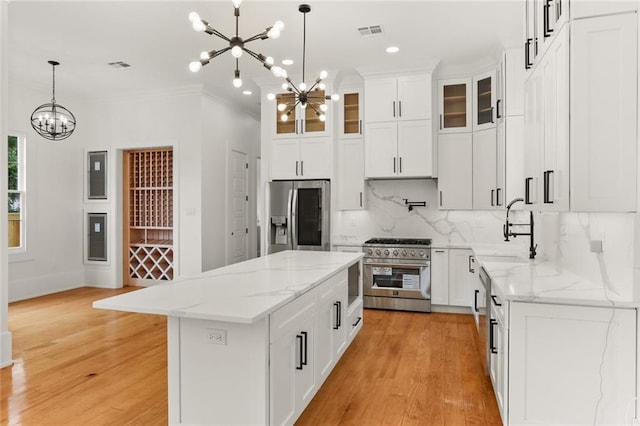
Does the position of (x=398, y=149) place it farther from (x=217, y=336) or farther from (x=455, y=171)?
(x=217, y=336)

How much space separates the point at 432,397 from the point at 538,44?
241 cm

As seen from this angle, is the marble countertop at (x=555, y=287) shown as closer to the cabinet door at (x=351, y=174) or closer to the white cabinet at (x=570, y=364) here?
the white cabinet at (x=570, y=364)

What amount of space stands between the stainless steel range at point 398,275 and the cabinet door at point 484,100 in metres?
1.57

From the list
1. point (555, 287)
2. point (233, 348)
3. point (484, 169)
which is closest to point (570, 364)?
point (555, 287)

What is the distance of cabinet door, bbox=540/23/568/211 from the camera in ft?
6.95

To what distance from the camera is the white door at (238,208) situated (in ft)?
22.2

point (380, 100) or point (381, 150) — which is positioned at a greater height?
point (380, 100)

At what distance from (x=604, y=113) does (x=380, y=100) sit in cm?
339

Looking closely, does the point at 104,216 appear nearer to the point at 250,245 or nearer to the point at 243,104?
the point at 250,245

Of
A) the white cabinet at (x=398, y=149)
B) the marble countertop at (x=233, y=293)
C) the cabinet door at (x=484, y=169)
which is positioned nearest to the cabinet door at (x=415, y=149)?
the white cabinet at (x=398, y=149)

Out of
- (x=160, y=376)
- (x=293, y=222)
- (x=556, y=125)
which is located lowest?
(x=160, y=376)

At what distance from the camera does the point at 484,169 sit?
4984 mm

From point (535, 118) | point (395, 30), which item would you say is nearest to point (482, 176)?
point (395, 30)

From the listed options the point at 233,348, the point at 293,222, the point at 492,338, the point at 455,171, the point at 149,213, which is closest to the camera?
the point at 233,348
